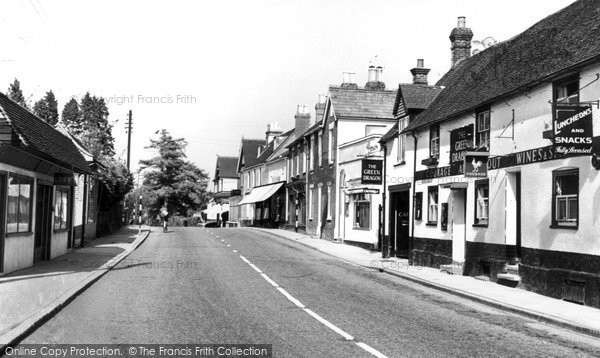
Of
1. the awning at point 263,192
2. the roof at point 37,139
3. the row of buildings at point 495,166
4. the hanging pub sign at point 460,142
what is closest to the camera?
the row of buildings at point 495,166

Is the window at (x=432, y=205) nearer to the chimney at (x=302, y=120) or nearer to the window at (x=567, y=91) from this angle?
the window at (x=567, y=91)

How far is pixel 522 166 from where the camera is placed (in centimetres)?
1639

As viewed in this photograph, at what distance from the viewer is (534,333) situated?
34.6 feet

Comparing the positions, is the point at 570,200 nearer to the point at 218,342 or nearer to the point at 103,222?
the point at 218,342

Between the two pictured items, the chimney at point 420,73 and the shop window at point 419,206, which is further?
the chimney at point 420,73

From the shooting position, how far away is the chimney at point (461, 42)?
2738 cm

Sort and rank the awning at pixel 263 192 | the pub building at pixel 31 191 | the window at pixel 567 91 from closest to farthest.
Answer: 1. the window at pixel 567 91
2. the pub building at pixel 31 191
3. the awning at pixel 263 192

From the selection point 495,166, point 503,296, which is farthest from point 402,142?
point 503,296

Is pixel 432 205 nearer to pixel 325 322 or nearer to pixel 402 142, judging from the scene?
pixel 402 142

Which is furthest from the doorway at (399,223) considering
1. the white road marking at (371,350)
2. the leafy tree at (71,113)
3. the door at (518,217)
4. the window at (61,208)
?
the leafy tree at (71,113)

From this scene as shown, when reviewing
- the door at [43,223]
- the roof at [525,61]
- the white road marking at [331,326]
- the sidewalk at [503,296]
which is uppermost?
the roof at [525,61]

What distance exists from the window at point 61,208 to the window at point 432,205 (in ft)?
43.0

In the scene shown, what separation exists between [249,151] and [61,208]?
51.1 metres

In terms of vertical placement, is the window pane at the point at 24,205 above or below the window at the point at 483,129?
below
